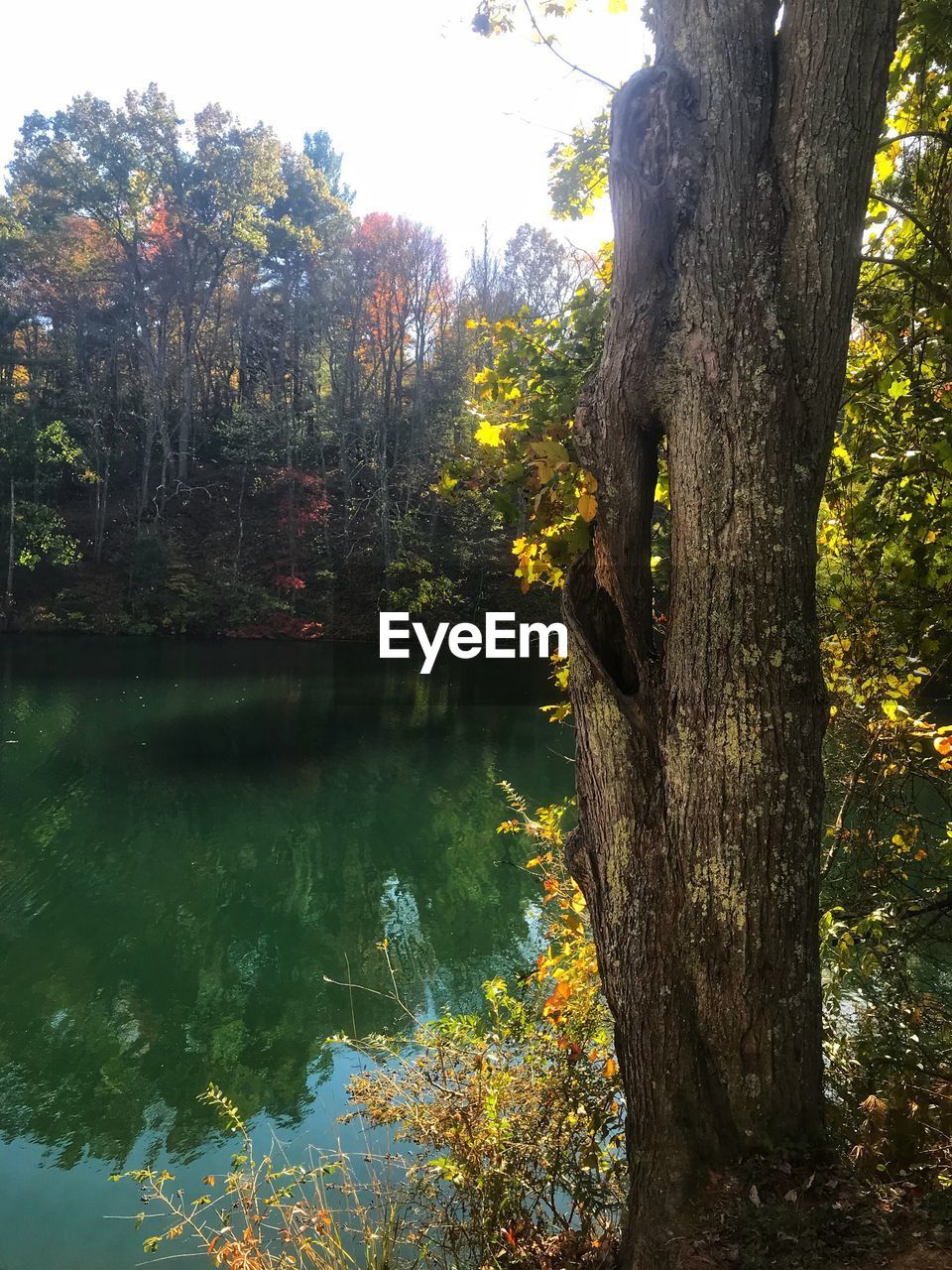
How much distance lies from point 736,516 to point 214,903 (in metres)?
6.28

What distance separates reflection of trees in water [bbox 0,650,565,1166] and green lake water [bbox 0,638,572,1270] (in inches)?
0.8

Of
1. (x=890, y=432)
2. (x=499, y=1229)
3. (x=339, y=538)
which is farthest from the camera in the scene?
(x=339, y=538)

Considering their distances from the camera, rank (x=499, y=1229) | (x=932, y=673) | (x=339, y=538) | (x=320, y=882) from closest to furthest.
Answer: (x=499, y=1229) → (x=932, y=673) → (x=320, y=882) → (x=339, y=538)

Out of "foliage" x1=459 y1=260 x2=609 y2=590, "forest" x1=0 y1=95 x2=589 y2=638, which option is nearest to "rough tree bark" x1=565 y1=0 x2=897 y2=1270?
"foliage" x1=459 y1=260 x2=609 y2=590

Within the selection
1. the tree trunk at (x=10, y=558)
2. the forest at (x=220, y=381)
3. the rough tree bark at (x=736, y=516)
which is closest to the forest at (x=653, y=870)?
the rough tree bark at (x=736, y=516)

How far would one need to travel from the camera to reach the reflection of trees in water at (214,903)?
15.1 ft

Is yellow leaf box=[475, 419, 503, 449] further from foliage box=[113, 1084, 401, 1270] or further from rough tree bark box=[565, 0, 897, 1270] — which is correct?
foliage box=[113, 1084, 401, 1270]

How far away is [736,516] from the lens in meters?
1.75

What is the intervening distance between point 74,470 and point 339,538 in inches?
311

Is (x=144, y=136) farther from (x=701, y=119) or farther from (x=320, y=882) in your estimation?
(x=701, y=119)

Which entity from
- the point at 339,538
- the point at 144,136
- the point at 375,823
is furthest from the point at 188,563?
the point at 375,823

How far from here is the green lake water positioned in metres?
4.11

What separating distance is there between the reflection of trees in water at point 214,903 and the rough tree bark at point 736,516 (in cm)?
329

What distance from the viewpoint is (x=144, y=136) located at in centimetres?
2184
